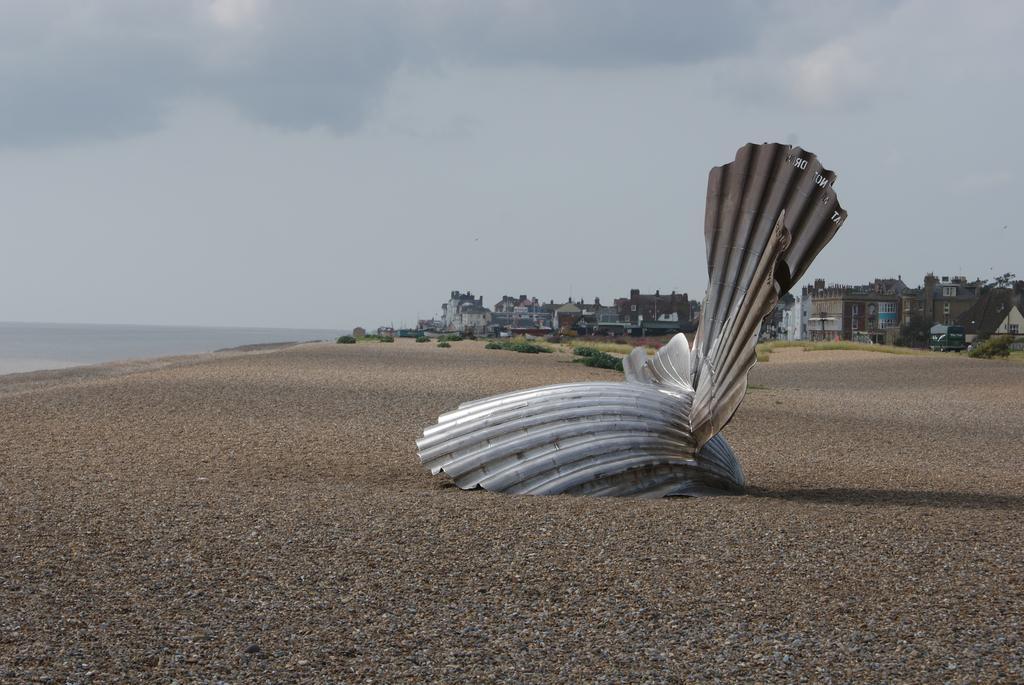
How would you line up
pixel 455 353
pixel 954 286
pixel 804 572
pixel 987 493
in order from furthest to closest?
pixel 954 286 < pixel 455 353 < pixel 987 493 < pixel 804 572

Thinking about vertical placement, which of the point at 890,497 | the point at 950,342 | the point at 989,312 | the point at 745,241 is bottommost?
the point at 890,497

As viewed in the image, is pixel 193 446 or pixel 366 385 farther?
pixel 366 385

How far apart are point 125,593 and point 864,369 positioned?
72.8ft

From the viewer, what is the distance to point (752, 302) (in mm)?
7160

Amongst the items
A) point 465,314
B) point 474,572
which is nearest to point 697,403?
point 474,572

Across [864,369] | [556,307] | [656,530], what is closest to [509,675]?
[656,530]

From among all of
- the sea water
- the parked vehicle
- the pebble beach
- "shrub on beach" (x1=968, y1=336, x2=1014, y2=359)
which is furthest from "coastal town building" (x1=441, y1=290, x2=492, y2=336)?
the pebble beach

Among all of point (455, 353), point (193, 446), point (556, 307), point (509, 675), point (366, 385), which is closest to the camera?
point (509, 675)

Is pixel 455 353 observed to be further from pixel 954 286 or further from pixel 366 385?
pixel 954 286

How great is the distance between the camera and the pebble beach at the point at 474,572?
3.86m

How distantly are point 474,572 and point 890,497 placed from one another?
147 inches

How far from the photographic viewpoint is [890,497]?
7.57 meters

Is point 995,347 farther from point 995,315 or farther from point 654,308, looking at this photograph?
point 654,308

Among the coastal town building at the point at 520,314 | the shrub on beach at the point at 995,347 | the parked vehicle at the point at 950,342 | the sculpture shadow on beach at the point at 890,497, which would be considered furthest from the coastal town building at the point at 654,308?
the sculpture shadow on beach at the point at 890,497
